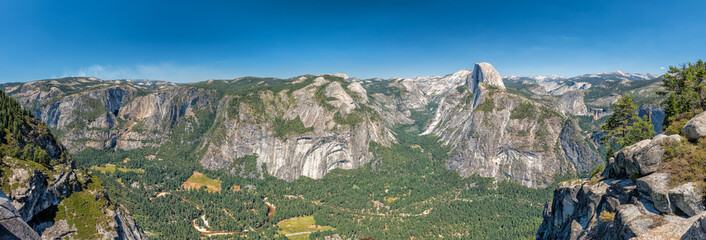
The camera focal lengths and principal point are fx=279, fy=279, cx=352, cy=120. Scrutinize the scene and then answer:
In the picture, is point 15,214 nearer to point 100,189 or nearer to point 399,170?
point 100,189

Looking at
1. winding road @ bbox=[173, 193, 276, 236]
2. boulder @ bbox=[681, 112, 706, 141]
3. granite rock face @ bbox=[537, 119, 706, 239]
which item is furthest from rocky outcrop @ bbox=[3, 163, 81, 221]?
boulder @ bbox=[681, 112, 706, 141]

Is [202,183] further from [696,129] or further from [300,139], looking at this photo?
[696,129]

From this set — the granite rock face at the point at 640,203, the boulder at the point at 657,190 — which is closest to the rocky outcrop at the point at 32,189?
the granite rock face at the point at 640,203

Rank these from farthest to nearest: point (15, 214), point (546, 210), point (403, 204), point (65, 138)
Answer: point (65, 138) < point (403, 204) < point (546, 210) < point (15, 214)

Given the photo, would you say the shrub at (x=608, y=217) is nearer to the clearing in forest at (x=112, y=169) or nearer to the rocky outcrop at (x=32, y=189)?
the rocky outcrop at (x=32, y=189)

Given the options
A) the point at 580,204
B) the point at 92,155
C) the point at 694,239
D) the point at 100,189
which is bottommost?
the point at 92,155

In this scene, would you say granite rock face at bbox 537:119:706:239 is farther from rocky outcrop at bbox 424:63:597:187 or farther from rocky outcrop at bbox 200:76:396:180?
rocky outcrop at bbox 200:76:396:180

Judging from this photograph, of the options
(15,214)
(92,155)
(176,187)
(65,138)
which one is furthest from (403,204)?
(65,138)
